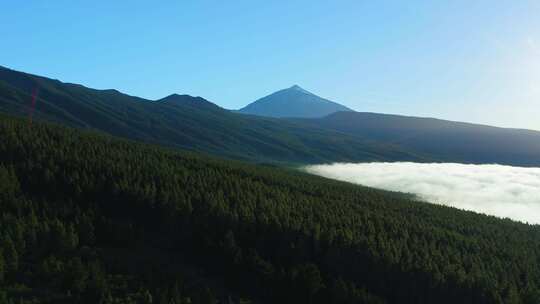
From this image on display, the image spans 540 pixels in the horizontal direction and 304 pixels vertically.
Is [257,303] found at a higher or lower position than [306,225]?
lower

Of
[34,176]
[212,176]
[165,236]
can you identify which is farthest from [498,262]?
[34,176]

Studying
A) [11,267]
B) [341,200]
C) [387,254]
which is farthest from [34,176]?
[341,200]

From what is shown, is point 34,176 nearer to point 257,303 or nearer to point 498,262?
point 257,303

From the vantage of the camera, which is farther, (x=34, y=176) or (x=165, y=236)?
(x=34, y=176)

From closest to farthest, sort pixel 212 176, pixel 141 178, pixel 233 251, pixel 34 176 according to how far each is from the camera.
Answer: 1. pixel 233 251
2. pixel 34 176
3. pixel 141 178
4. pixel 212 176

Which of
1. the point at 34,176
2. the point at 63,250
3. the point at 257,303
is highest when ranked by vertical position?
the point at 34,176

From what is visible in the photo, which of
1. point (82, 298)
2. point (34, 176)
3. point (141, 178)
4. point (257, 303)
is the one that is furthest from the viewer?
point (141, 178)
